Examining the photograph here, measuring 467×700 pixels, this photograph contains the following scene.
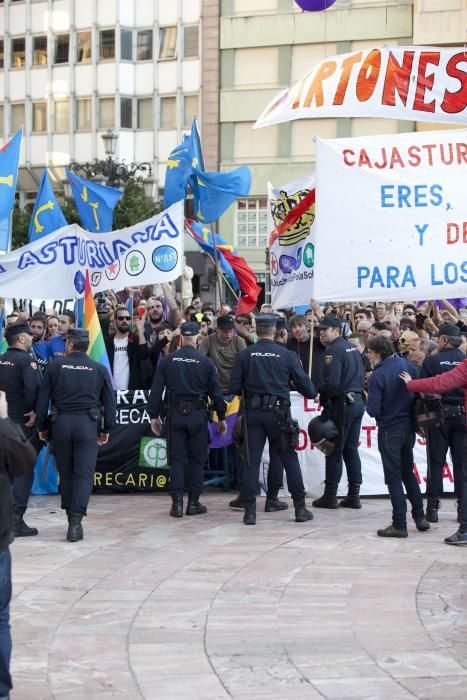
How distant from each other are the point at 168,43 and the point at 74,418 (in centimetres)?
4127

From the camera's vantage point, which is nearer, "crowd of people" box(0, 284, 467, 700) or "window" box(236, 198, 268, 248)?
"crowd of people" box(0, 284, 467, 700)

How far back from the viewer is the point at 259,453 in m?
11.4

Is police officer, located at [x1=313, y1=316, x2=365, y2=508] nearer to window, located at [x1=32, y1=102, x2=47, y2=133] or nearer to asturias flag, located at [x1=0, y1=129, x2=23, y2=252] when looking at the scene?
asturias flag, located at [x1=0, y1=129, x2=23, y2=252]

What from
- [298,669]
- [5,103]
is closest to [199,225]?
[298,669]

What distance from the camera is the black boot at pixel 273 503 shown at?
39.8ft

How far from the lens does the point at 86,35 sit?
1998 inches

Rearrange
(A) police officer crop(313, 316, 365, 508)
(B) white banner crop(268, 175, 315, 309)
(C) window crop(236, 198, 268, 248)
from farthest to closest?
(C) window crop(236, 198, 268, 248) → (B) white banner crop(268, 175, 315, 309) → (A) police officer crop(313, 316, 365, 508)

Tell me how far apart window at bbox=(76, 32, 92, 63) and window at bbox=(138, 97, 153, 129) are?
9.48ft

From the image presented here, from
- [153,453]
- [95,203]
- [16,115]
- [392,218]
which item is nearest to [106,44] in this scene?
[16,115]

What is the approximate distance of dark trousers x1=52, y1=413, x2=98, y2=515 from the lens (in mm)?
10641

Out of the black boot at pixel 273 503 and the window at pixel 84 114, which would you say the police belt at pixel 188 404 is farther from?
the window at pixel 84 114

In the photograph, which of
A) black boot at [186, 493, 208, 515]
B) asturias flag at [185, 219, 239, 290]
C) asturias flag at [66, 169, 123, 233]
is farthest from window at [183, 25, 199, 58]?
black boot at [186, 493, 208, 515]

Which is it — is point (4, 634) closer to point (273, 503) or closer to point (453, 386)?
point (453, 386)

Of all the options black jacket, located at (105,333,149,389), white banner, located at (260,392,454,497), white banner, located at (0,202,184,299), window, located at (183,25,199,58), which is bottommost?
white banner, located at (260,392,454,497)
